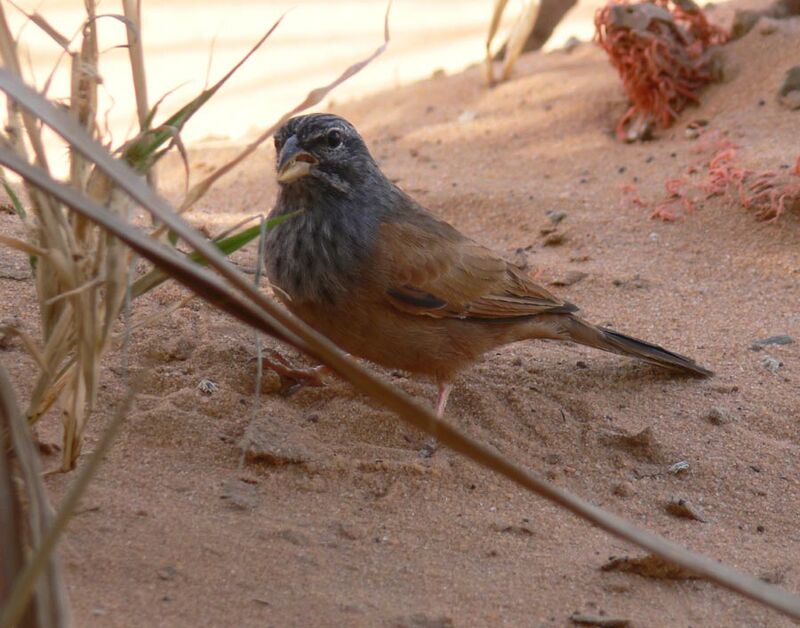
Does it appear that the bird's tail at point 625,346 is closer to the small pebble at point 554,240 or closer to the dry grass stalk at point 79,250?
the small pebble at point 554,240

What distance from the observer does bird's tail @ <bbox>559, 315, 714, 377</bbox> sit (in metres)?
4.89

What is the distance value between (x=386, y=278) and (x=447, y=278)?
37 centimetres

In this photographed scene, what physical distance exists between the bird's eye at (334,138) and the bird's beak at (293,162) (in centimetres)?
11

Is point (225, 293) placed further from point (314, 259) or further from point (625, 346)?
point (625, 346)

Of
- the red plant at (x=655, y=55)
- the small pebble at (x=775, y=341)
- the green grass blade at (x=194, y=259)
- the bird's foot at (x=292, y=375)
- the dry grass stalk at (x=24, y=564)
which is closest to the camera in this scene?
the dry grass stalk at (x=24, y=564)

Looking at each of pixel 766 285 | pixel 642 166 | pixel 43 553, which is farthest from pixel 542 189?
pixel 43 553

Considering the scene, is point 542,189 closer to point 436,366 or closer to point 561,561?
point 436,366

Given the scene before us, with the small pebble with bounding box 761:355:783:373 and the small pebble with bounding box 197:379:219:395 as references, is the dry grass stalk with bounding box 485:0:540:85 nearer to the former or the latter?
the small pebble with bounding box 761:355:783:373

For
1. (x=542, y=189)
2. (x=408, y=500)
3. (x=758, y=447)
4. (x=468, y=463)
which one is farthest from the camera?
(x=542, y=189)

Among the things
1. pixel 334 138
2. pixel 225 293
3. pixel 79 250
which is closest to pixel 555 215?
pixel 334 138

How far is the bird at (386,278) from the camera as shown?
4363 mm

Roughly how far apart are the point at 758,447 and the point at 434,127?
4.76m

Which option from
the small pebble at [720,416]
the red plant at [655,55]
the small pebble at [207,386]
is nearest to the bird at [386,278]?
the small pebble at [720,416]

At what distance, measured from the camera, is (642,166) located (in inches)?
284
